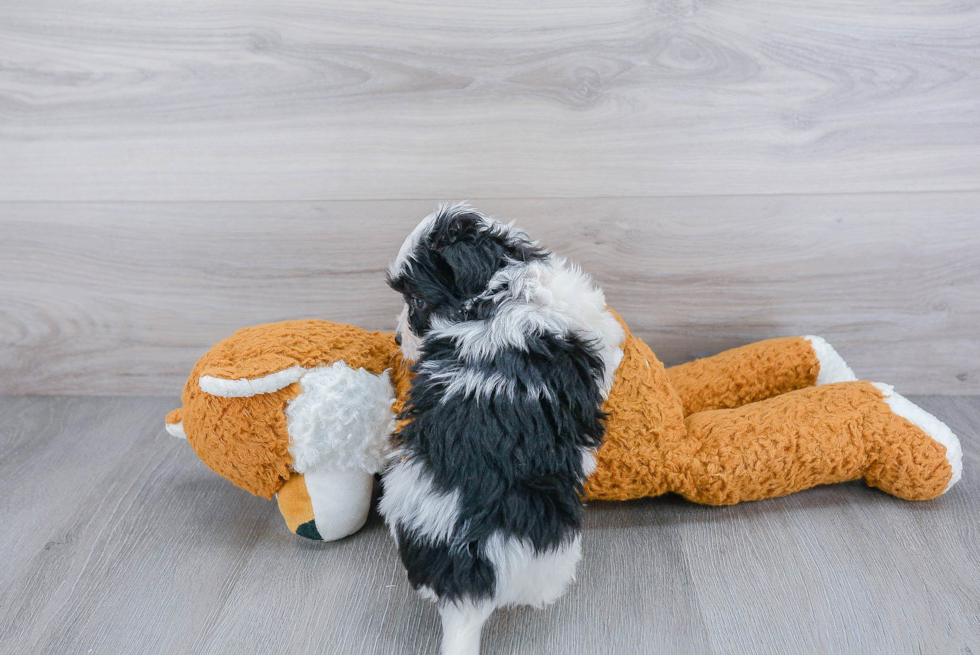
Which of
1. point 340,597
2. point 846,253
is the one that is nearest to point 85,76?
point 340,597

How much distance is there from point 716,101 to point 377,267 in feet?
1.92

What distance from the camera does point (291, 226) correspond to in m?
1.08

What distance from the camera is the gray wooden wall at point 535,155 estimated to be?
0.98m

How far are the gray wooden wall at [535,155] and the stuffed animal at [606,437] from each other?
26cm

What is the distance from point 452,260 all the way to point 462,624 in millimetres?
364

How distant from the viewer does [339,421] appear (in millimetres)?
776

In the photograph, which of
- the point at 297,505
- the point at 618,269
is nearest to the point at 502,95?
the point at 618,269

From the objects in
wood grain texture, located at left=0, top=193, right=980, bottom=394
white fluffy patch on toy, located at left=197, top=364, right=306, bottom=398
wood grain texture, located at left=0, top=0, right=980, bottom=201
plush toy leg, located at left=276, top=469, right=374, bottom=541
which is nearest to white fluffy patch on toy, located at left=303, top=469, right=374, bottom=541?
plush toy leg, located at left=276, top=469, right=374, bottom=541

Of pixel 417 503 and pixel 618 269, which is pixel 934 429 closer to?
pixel 618 269

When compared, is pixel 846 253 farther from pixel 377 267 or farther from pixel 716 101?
pixel 377 267

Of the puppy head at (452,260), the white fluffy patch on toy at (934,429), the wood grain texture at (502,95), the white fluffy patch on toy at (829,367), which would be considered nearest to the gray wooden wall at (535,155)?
the wood grain texture at (502,95)

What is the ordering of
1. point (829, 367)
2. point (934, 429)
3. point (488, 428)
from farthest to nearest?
point (829, 367)
point (934, 429)
point (488, 428)

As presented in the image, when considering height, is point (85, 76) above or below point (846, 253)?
above

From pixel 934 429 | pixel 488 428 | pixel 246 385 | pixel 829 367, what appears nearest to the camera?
pixel 488 428
